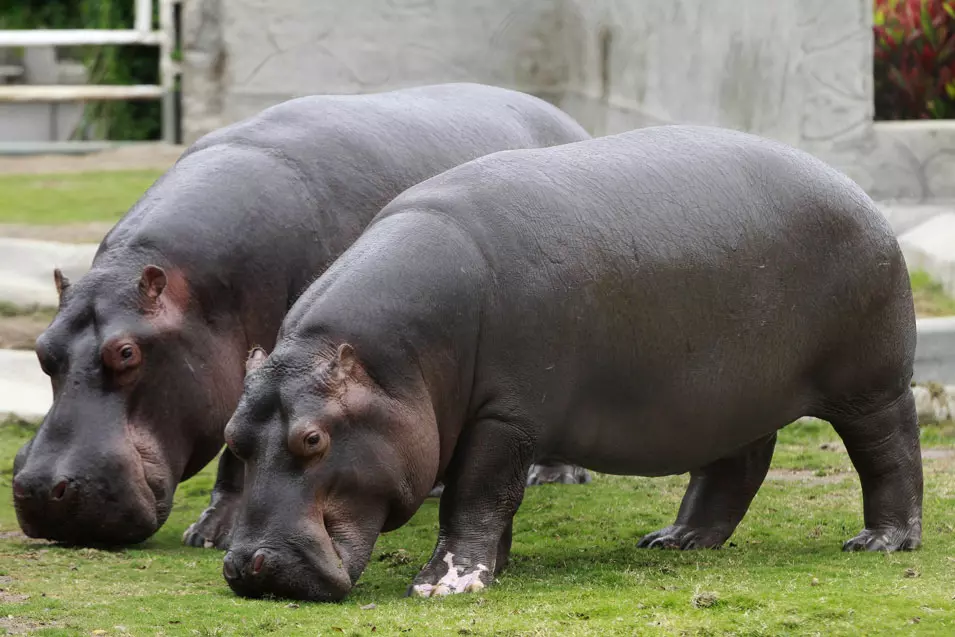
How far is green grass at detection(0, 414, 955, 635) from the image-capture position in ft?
14.9

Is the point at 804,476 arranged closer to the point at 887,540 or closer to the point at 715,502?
the point at 715,502

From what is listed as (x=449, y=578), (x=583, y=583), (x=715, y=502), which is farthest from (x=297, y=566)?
(x=715, y=502)

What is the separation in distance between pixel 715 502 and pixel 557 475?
5.85 ft

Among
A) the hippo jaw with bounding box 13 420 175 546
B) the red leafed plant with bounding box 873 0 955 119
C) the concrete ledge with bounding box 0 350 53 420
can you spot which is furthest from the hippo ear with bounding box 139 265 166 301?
the red leafed plant with bounding box 873 0 955 119

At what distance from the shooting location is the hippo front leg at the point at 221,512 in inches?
247

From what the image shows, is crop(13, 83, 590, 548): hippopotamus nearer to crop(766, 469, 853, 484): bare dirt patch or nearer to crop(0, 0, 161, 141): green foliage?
crop(766, 469, 853, 484): bare dirt patch

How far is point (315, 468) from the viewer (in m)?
4.79

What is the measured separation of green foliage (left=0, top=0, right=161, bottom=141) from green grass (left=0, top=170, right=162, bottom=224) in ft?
9.57

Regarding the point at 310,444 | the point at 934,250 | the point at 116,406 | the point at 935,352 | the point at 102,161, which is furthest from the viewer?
the point at 102,161

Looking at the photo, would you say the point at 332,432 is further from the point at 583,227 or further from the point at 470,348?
the point at 583,227

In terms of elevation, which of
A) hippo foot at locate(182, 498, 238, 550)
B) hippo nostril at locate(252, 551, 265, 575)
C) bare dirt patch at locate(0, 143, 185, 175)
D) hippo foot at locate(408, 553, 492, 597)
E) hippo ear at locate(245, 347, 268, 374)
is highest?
hippo ear at locate(245, 347, 268, 374)

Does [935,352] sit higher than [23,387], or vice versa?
[935,352]

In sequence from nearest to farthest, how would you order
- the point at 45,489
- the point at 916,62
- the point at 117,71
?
1. the point at 45,489
2. the point at 916,62
3. the point at 117,71

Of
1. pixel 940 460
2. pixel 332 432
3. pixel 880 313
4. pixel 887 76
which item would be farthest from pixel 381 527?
pixel 887 76
